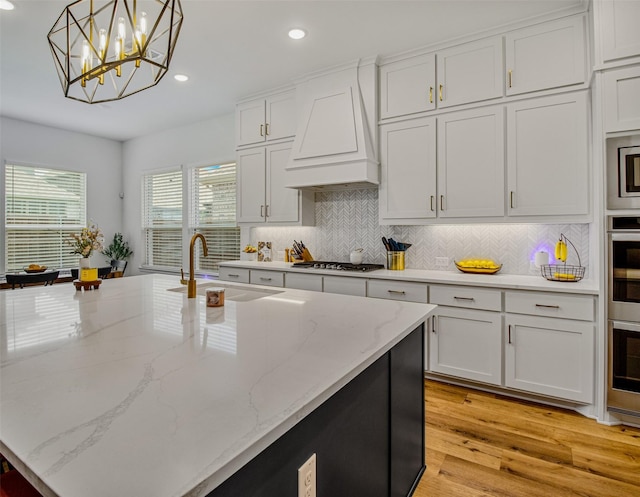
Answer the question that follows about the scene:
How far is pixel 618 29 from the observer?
2314 mm

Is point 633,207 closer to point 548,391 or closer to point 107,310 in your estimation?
point 548,391

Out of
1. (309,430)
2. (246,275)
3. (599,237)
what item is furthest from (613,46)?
(246,275)

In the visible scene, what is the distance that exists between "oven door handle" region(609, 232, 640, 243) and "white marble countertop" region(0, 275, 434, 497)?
1.57 meters

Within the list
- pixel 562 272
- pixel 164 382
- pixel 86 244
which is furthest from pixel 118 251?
pixel 562 272

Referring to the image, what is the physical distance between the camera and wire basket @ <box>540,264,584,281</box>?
8.93ft

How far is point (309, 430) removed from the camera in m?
0.94

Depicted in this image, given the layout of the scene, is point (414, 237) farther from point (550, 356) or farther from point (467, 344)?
point (550, 356)

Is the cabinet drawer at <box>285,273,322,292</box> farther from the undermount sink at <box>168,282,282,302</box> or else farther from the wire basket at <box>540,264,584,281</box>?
the wire basket at <box>540,264,584,281</box>

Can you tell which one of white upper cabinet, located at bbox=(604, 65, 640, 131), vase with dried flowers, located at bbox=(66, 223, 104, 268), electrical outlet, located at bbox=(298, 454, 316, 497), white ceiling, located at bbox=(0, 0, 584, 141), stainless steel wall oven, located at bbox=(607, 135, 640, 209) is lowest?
electrical outlet, located at bbox=(298, 454, 316, 497)

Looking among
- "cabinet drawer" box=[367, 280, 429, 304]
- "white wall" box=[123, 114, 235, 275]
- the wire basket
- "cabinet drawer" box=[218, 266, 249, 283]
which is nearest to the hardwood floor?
"cabinet drawer" box=[367, 280, 429, 304]

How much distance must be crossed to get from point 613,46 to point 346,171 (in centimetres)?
203

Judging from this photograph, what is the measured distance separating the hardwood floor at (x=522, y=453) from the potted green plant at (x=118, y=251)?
18.0 feet

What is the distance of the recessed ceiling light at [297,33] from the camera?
298 centimetres

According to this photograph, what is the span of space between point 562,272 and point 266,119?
10.8ft
